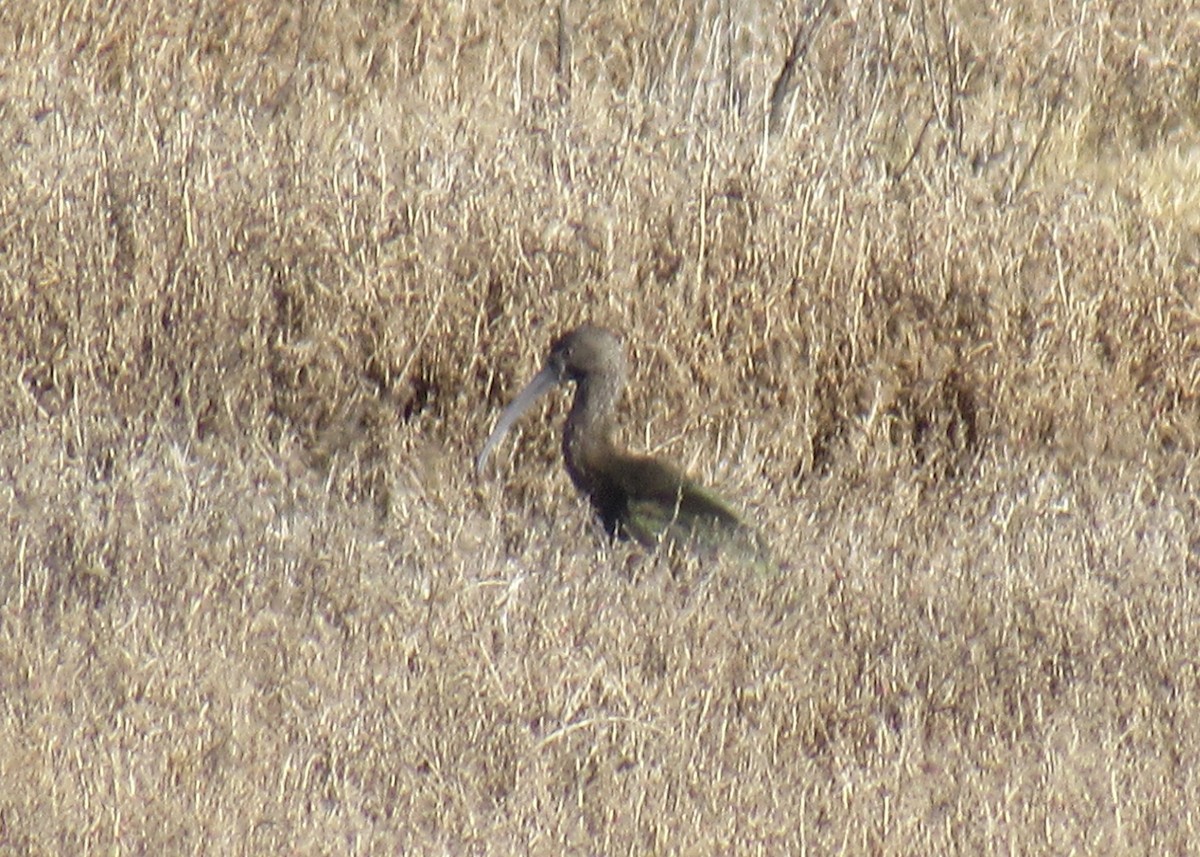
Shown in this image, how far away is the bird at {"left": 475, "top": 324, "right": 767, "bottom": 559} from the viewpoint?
623cm

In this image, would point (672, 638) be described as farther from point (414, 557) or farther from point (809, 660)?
point (414, 557)

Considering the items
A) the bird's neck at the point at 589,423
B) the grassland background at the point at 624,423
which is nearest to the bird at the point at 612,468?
the bird's neck at the point at 589,423

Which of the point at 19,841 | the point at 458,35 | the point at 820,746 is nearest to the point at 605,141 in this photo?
the point at 458,35

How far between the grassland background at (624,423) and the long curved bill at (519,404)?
122 millimetres

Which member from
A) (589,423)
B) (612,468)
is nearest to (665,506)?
(612,468)

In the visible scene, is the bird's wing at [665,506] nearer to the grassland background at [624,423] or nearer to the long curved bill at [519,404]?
the grassland background at [624,423]

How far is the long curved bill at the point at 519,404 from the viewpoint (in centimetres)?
689

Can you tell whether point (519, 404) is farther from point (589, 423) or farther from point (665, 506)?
point (665, 506)

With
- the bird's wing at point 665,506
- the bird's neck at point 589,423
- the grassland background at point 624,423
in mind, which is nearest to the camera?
the grassland background at point 624,423

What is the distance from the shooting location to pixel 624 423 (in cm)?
723

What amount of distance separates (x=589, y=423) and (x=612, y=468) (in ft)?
0.91

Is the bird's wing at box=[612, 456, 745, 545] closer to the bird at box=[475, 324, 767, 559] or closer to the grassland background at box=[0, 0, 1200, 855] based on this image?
the bird at box=[475, 324, 767, 559]

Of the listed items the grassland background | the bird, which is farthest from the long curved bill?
the grassland background

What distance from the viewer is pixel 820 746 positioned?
16.4 ft
